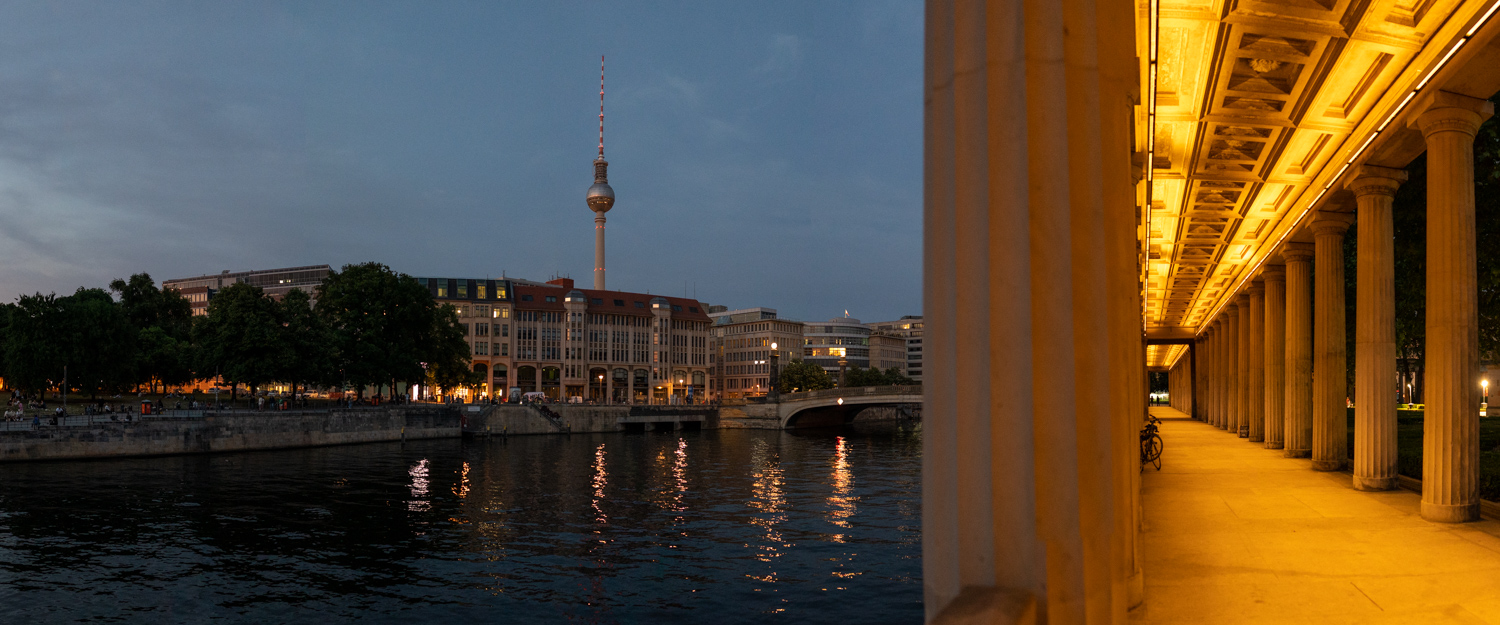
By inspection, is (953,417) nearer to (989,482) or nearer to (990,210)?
(989,482)

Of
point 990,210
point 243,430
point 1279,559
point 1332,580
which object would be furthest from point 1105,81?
point 243,430

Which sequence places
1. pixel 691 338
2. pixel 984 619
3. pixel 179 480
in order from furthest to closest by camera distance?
pixel 691 338, pixel 179 480, pixel 984 619

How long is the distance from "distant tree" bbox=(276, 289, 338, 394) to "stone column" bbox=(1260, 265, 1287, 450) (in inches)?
2095

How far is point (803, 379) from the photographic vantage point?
121438mm

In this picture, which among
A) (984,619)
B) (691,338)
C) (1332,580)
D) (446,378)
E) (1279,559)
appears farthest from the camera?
(691,338)

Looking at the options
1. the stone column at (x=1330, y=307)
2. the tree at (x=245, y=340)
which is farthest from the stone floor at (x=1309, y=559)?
the tree at (x=245, y=340)

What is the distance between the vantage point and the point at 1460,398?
42.8ft

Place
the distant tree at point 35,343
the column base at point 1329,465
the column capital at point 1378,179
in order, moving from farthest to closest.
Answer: the distant tree at point 35,343, the column base at point 1329,465, the column capital at point 1378,179

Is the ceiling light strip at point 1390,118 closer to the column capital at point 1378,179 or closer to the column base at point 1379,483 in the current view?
the column capital at point 1378,179

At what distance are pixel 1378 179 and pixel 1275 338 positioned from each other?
489 inches

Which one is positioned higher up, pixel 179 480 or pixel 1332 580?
pixel 1332 580

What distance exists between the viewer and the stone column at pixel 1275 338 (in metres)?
28.0

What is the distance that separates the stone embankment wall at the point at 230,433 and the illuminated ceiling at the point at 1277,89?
46892 mm

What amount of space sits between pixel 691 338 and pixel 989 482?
436ft
